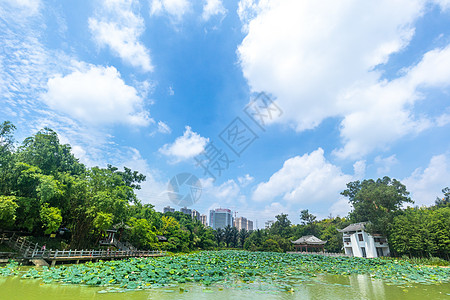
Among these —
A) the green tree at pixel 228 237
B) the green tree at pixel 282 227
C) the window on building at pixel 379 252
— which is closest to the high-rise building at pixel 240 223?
the green tree at pixel 228 237

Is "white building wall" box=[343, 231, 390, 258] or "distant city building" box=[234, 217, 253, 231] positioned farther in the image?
"distant city building" box=[234, 217, 253, 231]

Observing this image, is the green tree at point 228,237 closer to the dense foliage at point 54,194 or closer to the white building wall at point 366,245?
the white building wall at point 366,245

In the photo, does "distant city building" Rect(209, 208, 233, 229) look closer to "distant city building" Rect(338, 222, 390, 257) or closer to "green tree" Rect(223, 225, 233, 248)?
"green tree" Rect(223, 225, 233, 248)

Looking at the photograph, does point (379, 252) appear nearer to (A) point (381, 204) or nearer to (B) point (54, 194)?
(A) point (381, 204)

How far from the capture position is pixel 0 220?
12289mm

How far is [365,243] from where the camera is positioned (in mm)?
27688

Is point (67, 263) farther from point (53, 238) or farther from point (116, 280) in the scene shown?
point (116, 280)

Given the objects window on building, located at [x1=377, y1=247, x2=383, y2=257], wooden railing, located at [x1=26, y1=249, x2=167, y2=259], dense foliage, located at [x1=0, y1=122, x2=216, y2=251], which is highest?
dense foliage, located at [x1=0, y1=122, x2=216, y2=251]

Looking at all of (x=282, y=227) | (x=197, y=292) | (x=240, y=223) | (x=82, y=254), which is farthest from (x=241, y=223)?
(x=197, y=292)

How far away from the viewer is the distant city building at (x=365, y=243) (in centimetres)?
2709

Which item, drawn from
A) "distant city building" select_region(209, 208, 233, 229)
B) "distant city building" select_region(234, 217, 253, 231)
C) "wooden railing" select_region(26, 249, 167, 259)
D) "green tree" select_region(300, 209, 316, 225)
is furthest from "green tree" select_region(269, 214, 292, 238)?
"distant city building" select_region(234, 217, 253, 231)

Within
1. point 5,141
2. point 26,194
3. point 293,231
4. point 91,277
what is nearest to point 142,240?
point 26,194

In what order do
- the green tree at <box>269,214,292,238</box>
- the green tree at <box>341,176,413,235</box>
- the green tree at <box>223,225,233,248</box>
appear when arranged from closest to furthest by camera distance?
1. the green tree at <box>341,176,413,235</box>
2. the green tree at <box>269,214,292,238</box>
3. the green tree at <box>223,225,233,248</box>

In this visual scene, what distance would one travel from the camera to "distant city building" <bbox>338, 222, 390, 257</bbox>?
27.1m
